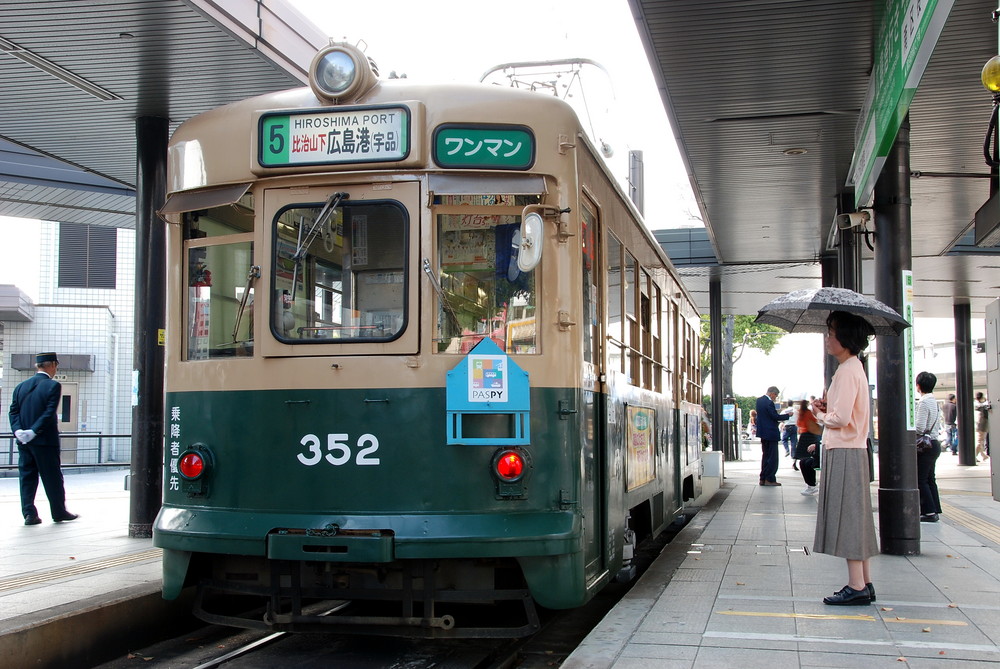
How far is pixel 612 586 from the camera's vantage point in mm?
8250

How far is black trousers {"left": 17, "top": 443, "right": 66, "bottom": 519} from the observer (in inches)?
390

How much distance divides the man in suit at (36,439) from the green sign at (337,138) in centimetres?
586

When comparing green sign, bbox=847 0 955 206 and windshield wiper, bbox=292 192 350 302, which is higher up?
green sign, bbox=847 0 955 206

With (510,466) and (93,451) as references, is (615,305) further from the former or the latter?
(93,451)

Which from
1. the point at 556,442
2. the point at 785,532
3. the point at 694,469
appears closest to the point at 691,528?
the point at 785,532

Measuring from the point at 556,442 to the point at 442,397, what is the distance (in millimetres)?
627

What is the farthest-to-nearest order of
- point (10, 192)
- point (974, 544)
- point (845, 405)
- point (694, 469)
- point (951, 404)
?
point (951, 404)
point (10, 192)
point (694, 469)
point (974, 544)
point (845, 405)

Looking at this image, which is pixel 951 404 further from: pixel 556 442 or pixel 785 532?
pixel 556 442

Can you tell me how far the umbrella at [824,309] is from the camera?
20.1 feet

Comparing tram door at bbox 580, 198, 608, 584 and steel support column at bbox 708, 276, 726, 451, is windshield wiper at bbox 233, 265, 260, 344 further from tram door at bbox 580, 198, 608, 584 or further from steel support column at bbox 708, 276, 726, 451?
steel support column at bbox 708, 276, 726, 451

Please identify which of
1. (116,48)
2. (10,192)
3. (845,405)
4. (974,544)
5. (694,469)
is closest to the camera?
(845,405)

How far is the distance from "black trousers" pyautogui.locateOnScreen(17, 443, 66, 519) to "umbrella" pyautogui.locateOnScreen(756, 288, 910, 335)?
23.3ft

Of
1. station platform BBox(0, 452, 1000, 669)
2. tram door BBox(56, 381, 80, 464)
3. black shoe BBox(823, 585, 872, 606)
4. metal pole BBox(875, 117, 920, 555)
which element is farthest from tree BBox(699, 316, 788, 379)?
black shoe BBox(823, 585, 872, 606)

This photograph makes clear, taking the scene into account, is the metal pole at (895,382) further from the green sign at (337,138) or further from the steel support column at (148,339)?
the steel support column at (148,339)
